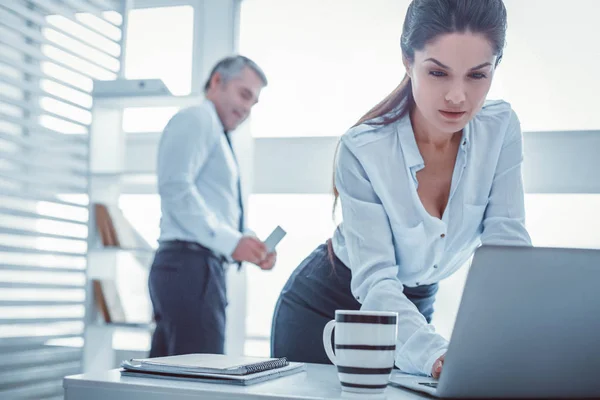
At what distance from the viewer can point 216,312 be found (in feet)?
8.39

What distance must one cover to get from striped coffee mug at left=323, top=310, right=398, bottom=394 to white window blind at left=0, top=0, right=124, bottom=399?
204 centimetres

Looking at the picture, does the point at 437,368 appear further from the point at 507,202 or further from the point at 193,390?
the point at 507,202

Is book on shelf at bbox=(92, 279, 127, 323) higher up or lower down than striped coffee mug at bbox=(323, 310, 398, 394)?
lower down

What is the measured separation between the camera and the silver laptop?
0.67 metres

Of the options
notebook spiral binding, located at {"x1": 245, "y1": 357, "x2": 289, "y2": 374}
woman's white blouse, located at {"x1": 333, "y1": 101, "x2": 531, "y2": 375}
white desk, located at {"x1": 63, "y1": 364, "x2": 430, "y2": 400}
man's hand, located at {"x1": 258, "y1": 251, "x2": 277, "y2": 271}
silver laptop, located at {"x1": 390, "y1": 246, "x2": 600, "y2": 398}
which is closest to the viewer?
silver laptop, located at {"x1": 390, "y1": 246, "x2": 600, "y2": 398}

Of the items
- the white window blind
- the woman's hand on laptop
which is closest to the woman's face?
the woman's hand on laptop

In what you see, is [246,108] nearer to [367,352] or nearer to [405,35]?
[405,35]

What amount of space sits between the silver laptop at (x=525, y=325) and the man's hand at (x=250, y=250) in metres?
1.95

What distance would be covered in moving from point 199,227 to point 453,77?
139cm

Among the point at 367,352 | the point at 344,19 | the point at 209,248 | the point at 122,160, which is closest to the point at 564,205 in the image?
the point at 344,19

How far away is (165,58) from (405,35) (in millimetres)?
2382

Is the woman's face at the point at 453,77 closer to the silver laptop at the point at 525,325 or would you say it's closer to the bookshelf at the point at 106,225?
the silver laptop at the point at 525,325

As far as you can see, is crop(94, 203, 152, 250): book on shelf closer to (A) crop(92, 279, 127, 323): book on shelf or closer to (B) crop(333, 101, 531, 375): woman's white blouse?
(A) crop(92, 279, 127, 323): book on shelf

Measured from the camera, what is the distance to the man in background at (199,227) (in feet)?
8.16
